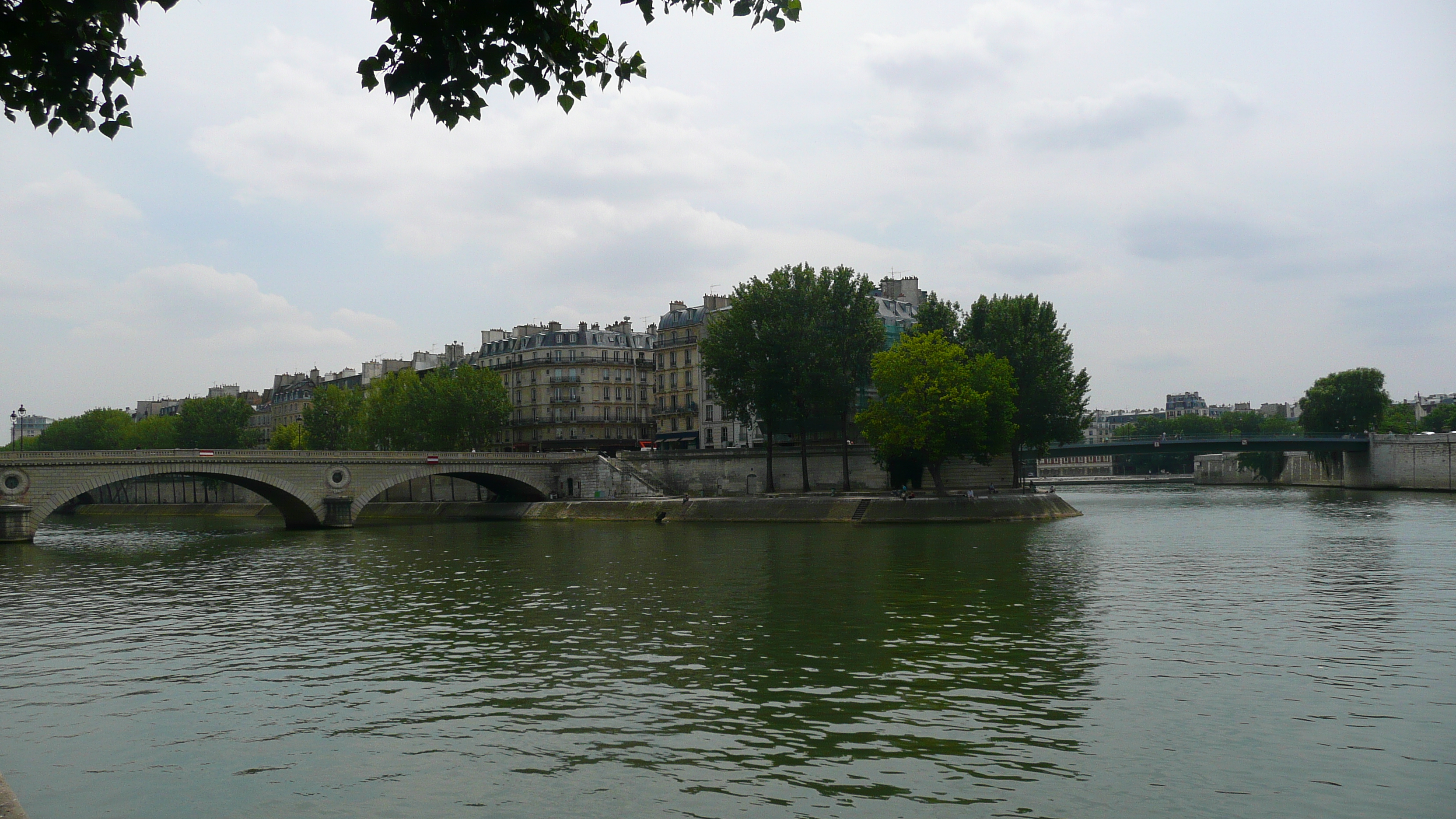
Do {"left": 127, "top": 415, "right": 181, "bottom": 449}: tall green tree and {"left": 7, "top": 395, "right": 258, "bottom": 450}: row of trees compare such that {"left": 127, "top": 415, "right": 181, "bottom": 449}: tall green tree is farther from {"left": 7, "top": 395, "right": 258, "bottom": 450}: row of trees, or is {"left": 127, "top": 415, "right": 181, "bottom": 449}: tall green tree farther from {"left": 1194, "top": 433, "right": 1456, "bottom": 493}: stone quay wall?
{"left": 1194, "top": 433, "right": 1456, "bottom": 493}: stone quay wall

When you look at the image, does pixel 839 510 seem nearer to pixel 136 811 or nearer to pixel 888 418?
pixel 888 418

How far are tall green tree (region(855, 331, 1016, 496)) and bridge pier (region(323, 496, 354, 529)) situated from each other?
118ft

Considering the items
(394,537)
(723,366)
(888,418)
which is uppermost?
(723,366)

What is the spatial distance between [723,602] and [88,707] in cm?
1518

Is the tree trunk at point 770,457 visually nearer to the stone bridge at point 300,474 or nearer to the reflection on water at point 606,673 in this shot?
→ the stone bridge at point 300,474

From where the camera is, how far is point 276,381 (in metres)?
184

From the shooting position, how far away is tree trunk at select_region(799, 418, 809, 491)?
76125 millimetres

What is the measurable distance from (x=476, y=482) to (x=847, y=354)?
118 ft

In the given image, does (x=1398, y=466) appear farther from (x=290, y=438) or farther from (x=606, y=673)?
(x=290, y=438)

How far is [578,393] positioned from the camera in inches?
4557

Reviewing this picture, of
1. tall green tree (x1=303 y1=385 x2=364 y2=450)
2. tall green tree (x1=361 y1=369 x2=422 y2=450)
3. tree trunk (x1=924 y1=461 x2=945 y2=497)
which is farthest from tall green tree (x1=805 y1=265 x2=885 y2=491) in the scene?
tall green tree (x1=303 y1=385 x2=364 y2=450)

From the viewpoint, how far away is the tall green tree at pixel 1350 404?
11894 cm

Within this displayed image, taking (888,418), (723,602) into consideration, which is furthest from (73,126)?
(888,418)

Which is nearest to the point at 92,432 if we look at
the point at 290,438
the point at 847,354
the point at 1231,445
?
the point at 290,438
